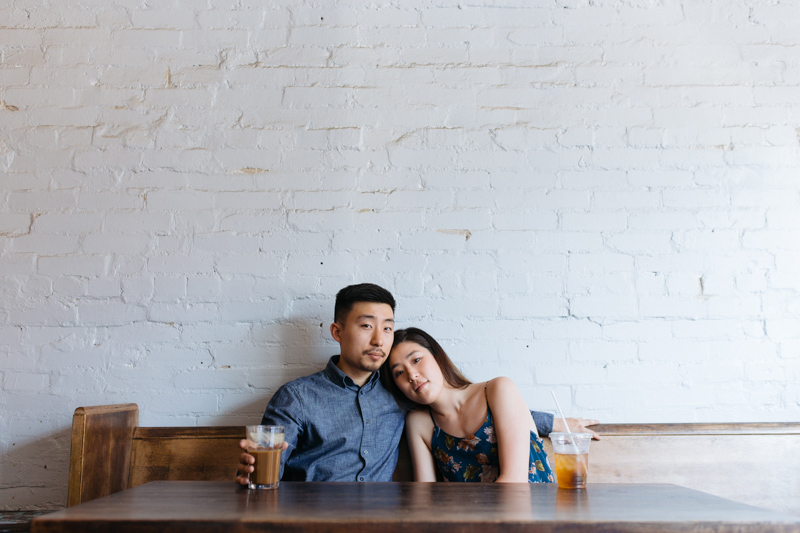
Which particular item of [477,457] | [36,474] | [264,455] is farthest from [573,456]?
[36,474]

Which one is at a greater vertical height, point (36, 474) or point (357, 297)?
point (357, 297)

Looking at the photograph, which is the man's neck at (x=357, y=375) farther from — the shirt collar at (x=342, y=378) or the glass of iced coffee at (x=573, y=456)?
the glass of iced coffee at (x=573, y=456)

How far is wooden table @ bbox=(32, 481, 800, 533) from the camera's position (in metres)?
0.92

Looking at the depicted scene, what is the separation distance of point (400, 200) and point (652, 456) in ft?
3.55

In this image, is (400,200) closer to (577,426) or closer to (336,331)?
(336,331)

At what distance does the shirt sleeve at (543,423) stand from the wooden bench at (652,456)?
0.13ft

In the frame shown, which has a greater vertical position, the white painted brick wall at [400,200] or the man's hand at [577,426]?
the white painted brick wall at [400,200]

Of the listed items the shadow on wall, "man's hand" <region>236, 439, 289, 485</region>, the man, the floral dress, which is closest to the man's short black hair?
the man

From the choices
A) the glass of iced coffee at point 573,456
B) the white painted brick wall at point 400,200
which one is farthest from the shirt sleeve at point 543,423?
the glass of iced coffee at point 573,456

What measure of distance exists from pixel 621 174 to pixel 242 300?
1299mm

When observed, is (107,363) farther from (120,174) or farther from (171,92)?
(171,92)

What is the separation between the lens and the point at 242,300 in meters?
1.88

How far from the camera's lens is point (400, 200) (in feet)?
6.35

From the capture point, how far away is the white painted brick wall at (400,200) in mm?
1865
